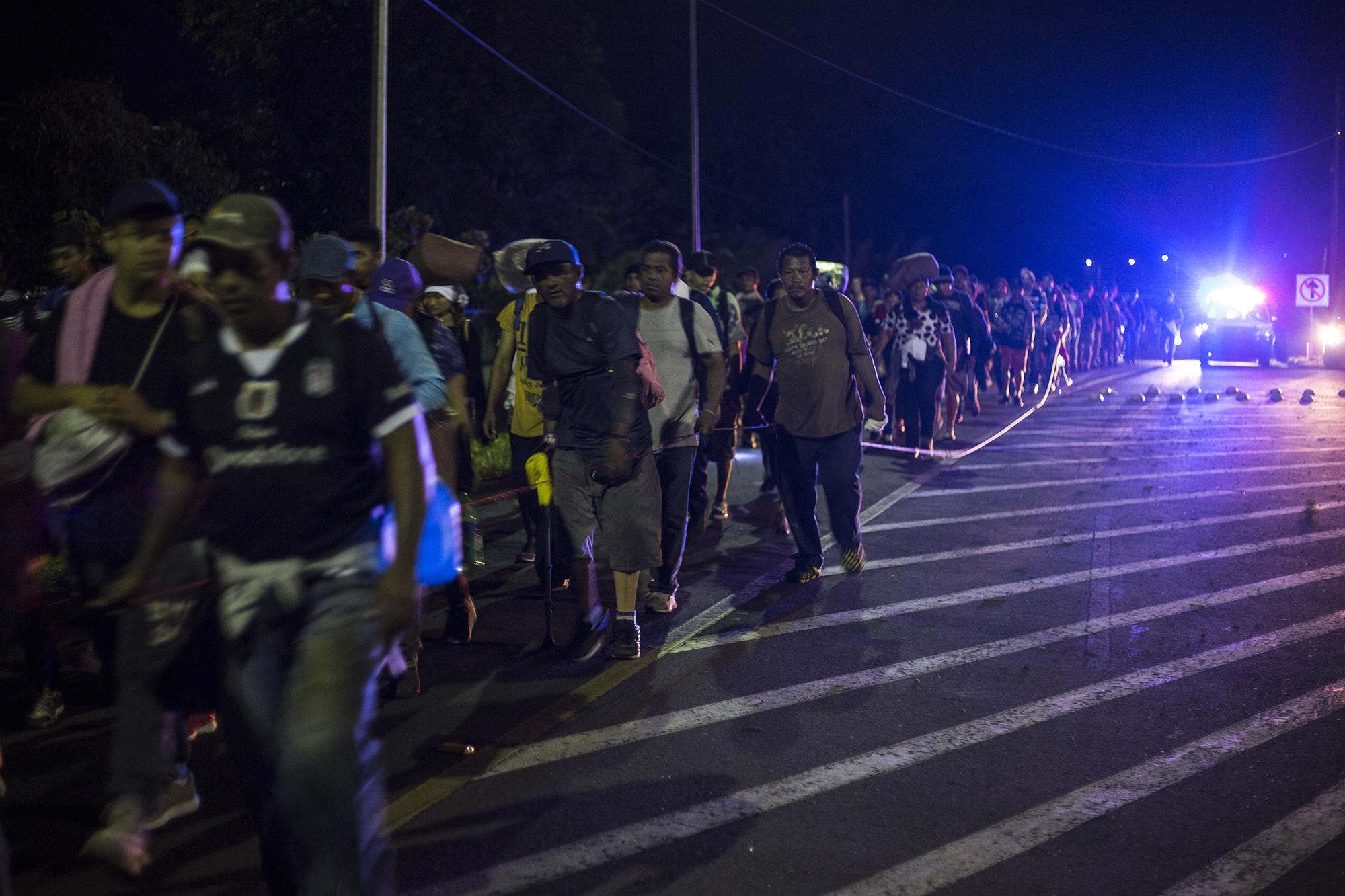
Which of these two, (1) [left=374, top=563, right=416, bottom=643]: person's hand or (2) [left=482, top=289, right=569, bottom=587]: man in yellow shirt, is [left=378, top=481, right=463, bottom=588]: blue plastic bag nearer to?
(1) [left=374, top=563, right=416, bottom=643]: person's hand

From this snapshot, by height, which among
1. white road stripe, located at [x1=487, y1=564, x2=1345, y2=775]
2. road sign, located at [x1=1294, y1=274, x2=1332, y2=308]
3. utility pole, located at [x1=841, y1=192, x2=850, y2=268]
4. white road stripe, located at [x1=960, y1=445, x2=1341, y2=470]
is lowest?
white road stripe, located at [x1=487, y1=564, x2=1345, y2=775]

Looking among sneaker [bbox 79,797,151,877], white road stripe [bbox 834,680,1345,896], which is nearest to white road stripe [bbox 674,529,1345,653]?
white road stripe [bbox 834,680,1345,896]

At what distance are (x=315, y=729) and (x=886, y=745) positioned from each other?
2663 millimetres

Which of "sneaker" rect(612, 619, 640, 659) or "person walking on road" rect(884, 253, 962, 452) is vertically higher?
"person walking on road" rect(884, 253, 962, 452)

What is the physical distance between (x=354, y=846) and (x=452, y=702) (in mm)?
2519

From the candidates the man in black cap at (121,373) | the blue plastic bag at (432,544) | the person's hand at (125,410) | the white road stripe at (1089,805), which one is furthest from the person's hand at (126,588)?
the white road stripe at (1089,805)

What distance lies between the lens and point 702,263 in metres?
9.54

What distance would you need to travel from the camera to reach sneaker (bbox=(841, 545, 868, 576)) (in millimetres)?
7992

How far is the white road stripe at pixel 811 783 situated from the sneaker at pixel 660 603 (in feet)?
7.47

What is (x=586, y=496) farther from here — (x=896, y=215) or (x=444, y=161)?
(x=896, y=215)

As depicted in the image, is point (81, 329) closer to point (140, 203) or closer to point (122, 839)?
point (140, 203)

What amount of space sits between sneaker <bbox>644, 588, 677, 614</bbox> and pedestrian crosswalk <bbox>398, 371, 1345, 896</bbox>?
0.94 ft

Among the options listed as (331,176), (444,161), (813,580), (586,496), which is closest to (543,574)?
(586,496)

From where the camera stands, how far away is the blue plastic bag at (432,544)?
10.3ft
